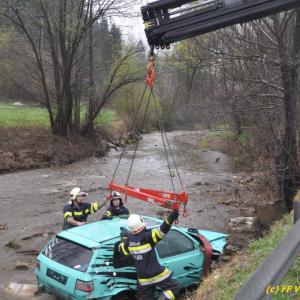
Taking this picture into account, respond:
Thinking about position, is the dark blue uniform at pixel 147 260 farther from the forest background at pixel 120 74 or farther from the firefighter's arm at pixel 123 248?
the forest background at pixel 120 74

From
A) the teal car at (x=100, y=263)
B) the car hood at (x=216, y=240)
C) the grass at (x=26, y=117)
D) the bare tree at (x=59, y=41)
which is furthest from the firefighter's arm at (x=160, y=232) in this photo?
the grass at (x=26, y=117)

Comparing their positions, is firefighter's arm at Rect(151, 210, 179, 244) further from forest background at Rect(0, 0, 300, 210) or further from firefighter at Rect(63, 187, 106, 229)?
forest background at Rect(0, 0, 300, 210)

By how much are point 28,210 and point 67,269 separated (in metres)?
9.49

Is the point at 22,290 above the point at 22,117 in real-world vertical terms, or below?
below

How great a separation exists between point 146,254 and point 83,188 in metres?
13.1

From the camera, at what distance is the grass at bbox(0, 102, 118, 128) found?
3137 centimetres

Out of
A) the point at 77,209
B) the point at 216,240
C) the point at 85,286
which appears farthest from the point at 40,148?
the point at 85,286

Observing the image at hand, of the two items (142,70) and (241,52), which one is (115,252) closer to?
(241,52)

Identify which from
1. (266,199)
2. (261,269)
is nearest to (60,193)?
(266,199)

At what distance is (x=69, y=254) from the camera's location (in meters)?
7.21

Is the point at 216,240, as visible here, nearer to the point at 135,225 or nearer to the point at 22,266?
the point at 135,225

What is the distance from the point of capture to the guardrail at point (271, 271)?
105 inches

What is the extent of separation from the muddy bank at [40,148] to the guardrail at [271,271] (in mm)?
21204

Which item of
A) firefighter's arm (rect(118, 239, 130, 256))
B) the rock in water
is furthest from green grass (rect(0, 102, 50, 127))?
firefighter's arm (rect(118, 239, 130, 256))
